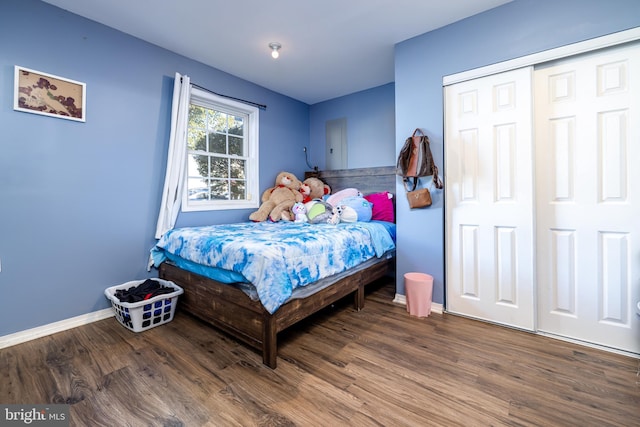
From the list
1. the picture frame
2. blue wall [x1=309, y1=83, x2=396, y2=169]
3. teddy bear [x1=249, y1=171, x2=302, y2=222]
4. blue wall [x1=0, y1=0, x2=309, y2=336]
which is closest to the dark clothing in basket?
blue wall [x1=0, y1=0, x2=309, y2=336]

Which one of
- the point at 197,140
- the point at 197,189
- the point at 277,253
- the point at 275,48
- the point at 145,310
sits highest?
the point at 275,48

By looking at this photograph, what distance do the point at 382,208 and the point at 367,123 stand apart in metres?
1.33

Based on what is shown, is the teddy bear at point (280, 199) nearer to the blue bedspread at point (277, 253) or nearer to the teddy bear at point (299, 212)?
the teddy bear at point (299, 212)

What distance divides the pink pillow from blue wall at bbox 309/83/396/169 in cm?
56

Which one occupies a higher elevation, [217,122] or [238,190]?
[217,122]

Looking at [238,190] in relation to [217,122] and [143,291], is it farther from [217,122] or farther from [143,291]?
[143,291]

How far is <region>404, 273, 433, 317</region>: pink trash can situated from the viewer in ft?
7.73

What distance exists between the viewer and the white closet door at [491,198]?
2.07m

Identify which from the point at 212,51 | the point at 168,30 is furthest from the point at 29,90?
the point at 212,51

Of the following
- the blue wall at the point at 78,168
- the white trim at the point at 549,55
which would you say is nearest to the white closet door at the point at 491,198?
the white trim at the point at 549,55

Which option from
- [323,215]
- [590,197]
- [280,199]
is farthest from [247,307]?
[590,197]

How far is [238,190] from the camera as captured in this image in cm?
355

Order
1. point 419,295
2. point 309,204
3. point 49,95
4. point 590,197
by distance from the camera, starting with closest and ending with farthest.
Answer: point 590,197, point 49,95, point 419,295, point 309,204

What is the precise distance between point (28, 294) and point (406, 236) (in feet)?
10.3
